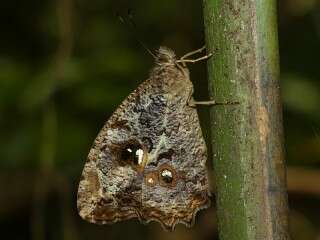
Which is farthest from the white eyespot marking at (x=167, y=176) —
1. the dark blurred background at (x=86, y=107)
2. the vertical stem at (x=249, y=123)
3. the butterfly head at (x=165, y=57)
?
the dark blurred background at (x=86, y=107)

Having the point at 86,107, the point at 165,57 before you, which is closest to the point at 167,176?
the point at 165,57

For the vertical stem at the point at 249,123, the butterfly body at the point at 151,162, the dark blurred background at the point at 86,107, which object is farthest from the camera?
the dark blurred background at the point at 86,107

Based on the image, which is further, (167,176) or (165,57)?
(165,57)

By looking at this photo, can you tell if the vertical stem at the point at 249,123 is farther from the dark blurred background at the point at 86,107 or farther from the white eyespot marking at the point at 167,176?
the dark blurred background at the point at 86,107

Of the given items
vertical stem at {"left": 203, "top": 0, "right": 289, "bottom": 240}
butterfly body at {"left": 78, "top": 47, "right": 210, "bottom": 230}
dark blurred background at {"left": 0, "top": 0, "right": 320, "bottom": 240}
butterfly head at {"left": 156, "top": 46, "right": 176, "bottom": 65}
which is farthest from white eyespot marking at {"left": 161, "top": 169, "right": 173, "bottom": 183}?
dark blurred background at {"left": 0, "top": 0, "right": 320, "bottom": 240}

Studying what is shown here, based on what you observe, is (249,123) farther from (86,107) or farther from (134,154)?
(86,107)

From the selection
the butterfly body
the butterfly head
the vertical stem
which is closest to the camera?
the vertical stem

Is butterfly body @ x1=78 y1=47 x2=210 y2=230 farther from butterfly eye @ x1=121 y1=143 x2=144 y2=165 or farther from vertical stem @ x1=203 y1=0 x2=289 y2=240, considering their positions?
vertical stem @ x1=203 y1=0 x2=289 y2=240
